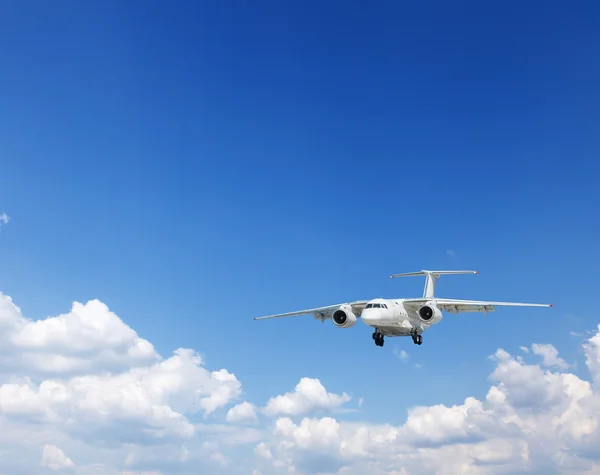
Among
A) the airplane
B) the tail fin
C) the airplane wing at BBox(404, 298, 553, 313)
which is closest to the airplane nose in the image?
the airplane

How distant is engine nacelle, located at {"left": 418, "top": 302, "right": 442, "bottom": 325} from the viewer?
144 ft

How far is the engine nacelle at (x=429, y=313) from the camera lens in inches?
1724

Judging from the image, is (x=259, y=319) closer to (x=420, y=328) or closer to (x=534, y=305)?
(x=420, y=328)

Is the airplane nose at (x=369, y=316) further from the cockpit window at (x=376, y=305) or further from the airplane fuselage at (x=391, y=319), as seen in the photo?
the cockpit window at (x=376, y=305)

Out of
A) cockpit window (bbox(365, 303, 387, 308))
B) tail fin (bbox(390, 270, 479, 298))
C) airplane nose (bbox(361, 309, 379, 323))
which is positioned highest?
tail fin (bbox(390, 270, 479, 298))

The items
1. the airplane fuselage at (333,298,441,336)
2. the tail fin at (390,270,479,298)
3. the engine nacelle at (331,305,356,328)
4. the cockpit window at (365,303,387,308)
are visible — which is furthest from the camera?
the tail fin at (390,270,479,298)

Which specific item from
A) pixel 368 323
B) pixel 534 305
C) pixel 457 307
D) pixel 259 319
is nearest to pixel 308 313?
pixel 259 319

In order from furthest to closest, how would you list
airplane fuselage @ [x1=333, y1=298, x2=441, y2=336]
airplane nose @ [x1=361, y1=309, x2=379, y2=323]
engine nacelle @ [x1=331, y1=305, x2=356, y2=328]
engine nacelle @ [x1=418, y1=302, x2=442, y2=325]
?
engine nacelle @ [x1=331, y1=305, x2=356, y2=328]
engine nacelle @ [x1=418, y1=302, x2=442, y2=325]
airplane fuselage @ [x1=333, y1=298, x2=441, y2=336]
airplane nose @ [x1=361, y1=309, x2=379, y2=323]

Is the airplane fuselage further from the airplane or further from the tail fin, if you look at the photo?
the tail fin

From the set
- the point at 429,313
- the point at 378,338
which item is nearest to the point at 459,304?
the point at 429,313

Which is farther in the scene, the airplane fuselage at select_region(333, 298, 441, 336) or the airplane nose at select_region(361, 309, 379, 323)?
the airplane fuselage at select_region(333, 298, 441, 336)

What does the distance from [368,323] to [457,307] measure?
8009 millimetres

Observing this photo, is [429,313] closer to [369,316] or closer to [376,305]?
[376,305]

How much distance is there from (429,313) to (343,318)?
618cm
